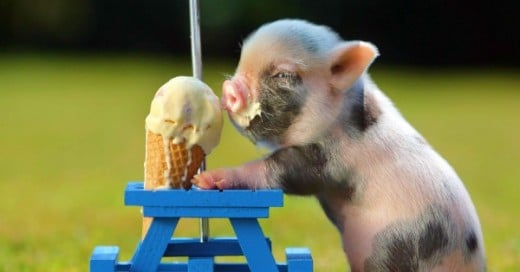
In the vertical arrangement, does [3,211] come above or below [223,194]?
below

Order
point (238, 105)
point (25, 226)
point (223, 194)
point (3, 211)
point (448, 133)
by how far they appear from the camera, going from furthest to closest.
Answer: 1. point (448, 133)
2. point (3, 211)
3. point (25, 226)
4. point (238, 105)
5. point (223, 194)

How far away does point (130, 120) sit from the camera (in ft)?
31.6

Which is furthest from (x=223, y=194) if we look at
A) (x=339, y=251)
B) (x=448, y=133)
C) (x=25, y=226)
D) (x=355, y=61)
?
(x=448, y=133)

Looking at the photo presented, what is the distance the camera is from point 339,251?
14.6 ft

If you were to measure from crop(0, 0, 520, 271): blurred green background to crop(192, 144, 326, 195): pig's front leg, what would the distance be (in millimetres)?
229

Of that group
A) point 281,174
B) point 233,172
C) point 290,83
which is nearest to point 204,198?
point 233,172

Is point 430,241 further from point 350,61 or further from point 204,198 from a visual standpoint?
point 204,198

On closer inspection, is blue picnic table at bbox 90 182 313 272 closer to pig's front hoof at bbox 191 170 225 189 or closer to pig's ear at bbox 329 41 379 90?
pig's front hoof at bbox 191 170 225 189

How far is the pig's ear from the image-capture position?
113 inches

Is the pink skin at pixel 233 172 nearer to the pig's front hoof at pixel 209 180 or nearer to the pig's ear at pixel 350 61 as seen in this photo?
the pig's front hoof at pixel 209 180

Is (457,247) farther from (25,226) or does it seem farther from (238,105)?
(25,226)

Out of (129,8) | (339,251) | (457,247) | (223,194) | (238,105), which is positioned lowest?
(339,251)

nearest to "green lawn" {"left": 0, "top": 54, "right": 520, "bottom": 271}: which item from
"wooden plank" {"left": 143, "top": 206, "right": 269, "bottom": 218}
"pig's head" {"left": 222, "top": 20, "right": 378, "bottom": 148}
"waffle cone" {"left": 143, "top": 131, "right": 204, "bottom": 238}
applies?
"pig's head" {"left": 222, "top": 20, "right": 378, "bottom": 148}

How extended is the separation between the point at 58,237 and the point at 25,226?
1.27 feet
